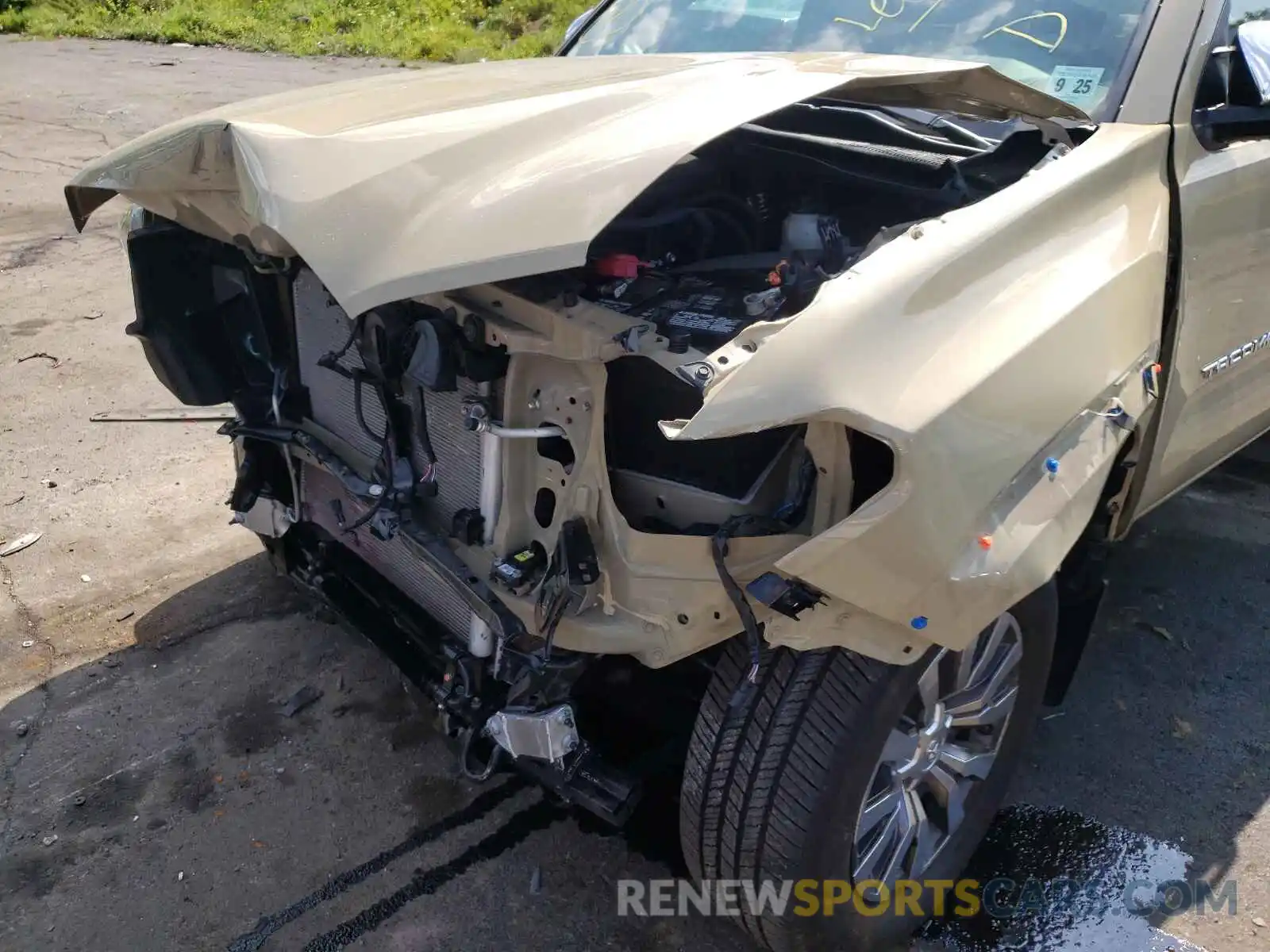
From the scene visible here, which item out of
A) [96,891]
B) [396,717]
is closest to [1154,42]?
[396,717]

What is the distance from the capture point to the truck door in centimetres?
235

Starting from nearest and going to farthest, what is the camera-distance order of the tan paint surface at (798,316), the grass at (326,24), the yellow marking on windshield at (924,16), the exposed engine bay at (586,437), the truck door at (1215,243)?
the tan paint surface at (798,316) → the exposed engine bay at (586,437) → the truck door at (1215,243) → the yellow marking on windshield at (924,16) → the grass at (326,24)

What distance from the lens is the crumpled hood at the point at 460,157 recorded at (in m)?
1.70

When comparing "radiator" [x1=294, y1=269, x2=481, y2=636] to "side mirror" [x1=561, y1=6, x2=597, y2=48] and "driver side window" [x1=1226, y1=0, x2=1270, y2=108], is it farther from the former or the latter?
"driver side window" [x1=1226, y1=0, x2=1270, y2=108]

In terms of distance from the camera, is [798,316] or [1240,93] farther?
[1240,93]

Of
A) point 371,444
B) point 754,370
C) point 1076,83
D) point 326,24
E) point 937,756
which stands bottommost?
point 326,24

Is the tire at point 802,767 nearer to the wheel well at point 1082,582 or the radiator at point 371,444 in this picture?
the wheel well at point 1082,582

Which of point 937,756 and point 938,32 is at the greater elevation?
Result: point 938,32

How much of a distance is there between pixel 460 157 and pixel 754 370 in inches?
28.8

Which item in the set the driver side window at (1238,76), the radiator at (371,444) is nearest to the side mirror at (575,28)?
the radiator at (371,444)

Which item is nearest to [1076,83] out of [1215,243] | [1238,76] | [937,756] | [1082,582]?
[1238,76]

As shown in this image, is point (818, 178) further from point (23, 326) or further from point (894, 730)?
point (23, 326)

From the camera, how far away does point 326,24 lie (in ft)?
58.1

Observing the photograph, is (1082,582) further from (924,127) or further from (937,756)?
(924,127)
